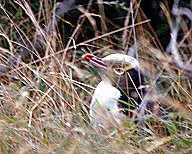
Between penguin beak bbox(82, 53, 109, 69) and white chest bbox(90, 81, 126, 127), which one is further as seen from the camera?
penguin beak bbox(82, 53, 109, 69)

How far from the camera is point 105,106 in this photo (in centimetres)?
456

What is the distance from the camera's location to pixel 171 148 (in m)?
3.59

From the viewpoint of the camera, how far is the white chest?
3.84m

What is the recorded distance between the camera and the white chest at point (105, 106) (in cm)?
384

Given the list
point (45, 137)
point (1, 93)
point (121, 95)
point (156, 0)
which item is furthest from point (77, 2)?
point (45, 137)

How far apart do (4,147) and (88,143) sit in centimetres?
43

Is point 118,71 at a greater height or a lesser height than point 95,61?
lesser

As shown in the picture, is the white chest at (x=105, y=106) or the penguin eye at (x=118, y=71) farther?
the penguin eye at (x=118, y=71)

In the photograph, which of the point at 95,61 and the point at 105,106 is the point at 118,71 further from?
the point at 105,106

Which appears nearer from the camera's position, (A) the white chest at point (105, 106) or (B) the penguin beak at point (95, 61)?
(A) the white chest at point (105, 106)

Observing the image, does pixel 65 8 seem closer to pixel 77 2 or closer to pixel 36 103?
pixel 77 2

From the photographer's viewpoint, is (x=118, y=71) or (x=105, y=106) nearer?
(x=105, y=106)

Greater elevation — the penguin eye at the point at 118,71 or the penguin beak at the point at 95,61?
the penguin beak at the point at 95,61

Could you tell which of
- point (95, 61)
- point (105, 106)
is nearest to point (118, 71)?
point (95, 61)
